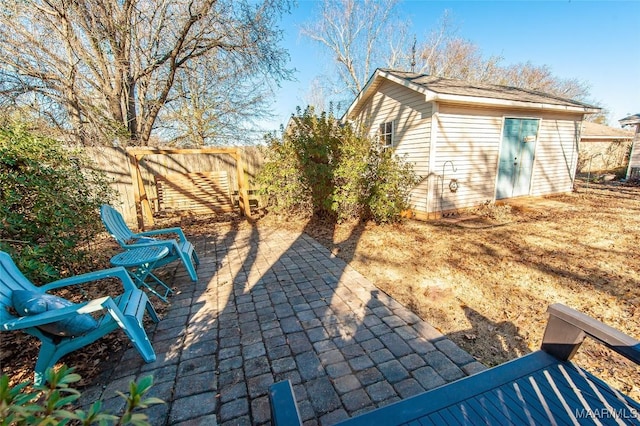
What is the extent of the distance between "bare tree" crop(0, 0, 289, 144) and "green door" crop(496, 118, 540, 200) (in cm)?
731

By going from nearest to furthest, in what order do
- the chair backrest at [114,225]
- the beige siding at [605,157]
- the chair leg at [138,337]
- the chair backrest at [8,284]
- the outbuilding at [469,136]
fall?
1. the chair backrest at [8,284]
2. the chair leg at [138,337]
3. the chair backrest at [114,225]
4. the outbuilding at [469,136]
5. the beige siding at [605,157]

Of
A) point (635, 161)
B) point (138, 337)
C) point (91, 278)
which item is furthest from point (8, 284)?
point (635, 161)

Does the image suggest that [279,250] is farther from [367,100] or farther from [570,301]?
[367,100]

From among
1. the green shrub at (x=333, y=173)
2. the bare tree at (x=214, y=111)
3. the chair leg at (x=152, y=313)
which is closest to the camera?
the chair leg at (x=152, y=313)

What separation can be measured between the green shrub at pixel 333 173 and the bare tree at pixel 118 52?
14.7 ft

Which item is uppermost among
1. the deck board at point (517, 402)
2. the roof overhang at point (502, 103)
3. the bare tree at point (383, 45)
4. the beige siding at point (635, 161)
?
the bare tree at point (383, 45)

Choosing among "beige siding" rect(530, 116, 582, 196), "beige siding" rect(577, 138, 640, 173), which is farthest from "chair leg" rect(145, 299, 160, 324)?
"beige siding" rect(577, 138, 640, 173)

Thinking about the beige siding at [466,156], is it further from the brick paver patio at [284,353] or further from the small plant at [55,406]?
the small plant at [55,406]

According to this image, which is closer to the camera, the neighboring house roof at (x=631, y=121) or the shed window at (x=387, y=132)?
the shed window at (x=387, y=132)

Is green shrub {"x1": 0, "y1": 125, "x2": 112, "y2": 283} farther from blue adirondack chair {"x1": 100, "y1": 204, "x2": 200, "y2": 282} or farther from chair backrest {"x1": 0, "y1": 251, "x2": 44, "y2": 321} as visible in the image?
chair backrest {"x1": 0, "y1": 251, "x2": 44, "y2": 321}

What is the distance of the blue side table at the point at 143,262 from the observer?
9.60 feet

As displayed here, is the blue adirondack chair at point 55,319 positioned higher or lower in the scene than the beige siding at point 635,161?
lower

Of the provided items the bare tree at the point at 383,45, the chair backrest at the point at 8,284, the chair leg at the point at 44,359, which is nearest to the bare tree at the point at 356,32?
the bare tree at the point at 383,45

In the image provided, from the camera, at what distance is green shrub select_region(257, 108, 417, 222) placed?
18.6 ft
